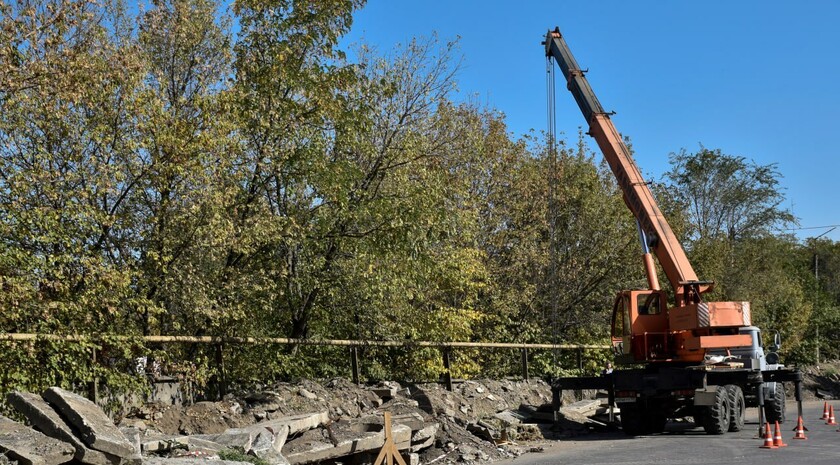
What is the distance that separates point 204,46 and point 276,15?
1571 mm

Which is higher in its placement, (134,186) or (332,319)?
(134,186)

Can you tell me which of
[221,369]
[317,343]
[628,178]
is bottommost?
[221,369]

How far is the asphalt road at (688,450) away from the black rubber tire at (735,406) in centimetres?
21

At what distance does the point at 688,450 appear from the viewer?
53.6 feet

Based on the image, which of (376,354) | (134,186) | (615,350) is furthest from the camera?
(615,350)

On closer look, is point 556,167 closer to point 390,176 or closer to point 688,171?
point 390,176

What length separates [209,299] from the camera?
1422 cm

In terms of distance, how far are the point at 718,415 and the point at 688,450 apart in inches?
125

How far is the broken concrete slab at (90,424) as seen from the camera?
9.46m

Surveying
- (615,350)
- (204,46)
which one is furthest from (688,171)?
(204,46)

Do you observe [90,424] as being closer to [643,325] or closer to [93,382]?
[93,382]

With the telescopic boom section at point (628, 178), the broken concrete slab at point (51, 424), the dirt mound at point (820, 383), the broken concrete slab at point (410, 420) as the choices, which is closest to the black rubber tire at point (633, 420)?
the telescopic boom section at point (628, 178)

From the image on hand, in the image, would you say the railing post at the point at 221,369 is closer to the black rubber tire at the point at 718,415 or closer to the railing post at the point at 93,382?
the railing post at the point at 93,382

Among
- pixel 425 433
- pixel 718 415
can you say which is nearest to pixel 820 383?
pixel 718 415
